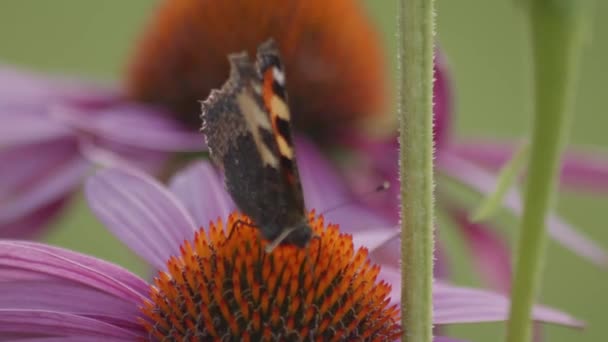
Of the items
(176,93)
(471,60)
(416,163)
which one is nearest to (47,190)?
(176,93)

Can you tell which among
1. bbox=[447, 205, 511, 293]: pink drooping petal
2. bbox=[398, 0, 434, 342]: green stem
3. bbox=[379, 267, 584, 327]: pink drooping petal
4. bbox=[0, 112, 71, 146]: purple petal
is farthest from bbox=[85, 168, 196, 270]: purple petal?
bbox=[447, 205, 511, 293]: pink drooping petal

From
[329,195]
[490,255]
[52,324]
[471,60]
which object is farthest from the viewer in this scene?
[471,60]

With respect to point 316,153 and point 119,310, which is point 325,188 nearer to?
point 316,153

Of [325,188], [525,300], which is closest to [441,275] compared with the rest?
[325,188]

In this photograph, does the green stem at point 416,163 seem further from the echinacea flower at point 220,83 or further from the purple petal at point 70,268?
the echinacea flower at point 220,83

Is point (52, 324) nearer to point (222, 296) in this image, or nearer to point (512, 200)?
point (222, 296)

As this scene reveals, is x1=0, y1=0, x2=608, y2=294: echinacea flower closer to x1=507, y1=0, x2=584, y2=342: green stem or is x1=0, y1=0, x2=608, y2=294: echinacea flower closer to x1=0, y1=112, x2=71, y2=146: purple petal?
x1=0, y1=112, x2=71, y2=146: purple petal
